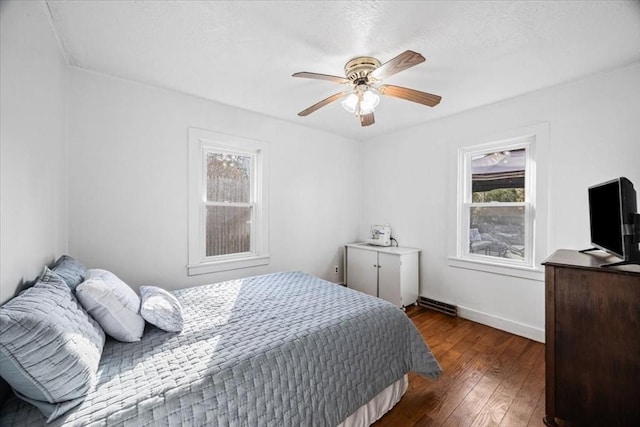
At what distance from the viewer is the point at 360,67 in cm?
200

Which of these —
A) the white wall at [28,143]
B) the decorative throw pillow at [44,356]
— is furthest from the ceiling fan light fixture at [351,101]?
the decorative throw pillow at [44,356]

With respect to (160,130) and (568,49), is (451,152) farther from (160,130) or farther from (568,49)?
(160,130)

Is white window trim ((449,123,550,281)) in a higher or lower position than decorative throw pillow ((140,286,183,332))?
higher

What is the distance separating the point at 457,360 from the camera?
2.32 meters

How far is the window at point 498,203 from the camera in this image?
9.18 feet

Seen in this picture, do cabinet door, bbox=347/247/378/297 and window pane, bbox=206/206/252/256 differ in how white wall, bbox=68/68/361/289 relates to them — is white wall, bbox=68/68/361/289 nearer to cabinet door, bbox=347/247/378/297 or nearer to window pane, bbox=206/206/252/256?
window pane, bbox=206/206/252/256

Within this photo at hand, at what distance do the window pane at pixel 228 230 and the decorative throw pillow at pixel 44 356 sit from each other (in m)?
1.91

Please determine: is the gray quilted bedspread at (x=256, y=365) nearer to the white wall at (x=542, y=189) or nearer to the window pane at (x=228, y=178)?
the window pane at (x=228, y=178)

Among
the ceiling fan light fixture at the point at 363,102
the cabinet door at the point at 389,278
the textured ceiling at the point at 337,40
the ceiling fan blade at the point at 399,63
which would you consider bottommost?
the cabinet door at the point at 389,278

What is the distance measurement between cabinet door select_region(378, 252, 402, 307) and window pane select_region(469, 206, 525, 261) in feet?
3.00

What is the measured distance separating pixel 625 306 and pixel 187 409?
2.14 metres

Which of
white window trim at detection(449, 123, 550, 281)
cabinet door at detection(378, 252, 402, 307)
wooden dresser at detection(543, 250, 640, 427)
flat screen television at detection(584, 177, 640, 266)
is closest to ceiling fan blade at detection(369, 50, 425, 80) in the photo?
flat screen television at detection(584, 177, 640, 266)

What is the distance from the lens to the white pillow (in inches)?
53.6

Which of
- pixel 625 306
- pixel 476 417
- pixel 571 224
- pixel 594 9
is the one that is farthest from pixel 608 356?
pixel 594 9
